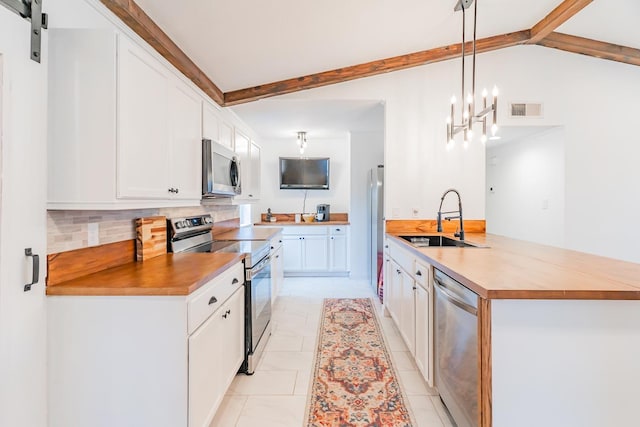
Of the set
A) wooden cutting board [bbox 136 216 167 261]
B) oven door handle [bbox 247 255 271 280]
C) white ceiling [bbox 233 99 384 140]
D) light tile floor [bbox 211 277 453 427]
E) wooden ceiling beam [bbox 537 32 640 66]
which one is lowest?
light tile floor [bbox 211 277 453 427]

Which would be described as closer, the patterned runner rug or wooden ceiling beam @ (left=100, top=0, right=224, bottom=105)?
wooden ceiling beam @ (left=100, top=0, right=224, bottom=105)

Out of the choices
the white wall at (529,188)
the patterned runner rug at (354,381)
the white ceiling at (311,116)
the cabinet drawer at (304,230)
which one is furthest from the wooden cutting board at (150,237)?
the white wall at (529,188)

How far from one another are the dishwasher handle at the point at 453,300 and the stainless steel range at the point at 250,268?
1264mm

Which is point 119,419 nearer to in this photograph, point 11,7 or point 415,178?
point 11,7

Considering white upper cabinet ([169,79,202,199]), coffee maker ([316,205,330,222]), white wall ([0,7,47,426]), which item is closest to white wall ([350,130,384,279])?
coffee maker ([316,205,330,222])

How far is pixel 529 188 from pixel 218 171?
3.90m

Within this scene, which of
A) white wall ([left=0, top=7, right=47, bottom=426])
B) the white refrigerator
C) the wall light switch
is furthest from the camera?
the white refrigerator

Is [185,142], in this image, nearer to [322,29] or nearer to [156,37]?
[156,37]

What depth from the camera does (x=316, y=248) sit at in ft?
16.8

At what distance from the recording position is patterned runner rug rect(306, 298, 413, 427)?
1.84 meters

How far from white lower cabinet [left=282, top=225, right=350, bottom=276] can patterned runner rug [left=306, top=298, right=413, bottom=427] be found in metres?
1.82

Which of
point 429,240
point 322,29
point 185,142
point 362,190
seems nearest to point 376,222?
point 362,190

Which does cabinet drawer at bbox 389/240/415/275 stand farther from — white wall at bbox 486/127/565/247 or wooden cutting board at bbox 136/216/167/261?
white wall at bbox 486/127/565/247

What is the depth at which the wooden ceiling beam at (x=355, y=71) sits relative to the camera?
320 centimetres
